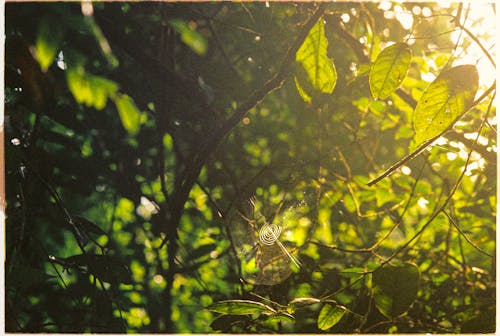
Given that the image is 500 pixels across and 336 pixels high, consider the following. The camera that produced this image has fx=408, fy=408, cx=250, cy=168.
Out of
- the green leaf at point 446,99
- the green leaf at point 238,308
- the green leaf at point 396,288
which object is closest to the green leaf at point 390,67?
the green leaf at point 446,99

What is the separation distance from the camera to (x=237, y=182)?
2.64ft

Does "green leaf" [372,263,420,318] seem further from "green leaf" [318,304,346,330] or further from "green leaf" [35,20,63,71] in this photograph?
"green leaf" [35,20,63,71]

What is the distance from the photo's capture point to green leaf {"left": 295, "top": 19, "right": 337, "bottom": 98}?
65 cm

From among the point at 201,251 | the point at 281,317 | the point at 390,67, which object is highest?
the point at 390,67

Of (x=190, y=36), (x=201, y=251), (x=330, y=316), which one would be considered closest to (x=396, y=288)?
(x=330, y=316)

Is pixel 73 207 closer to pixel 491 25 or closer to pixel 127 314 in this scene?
pixel 127 314

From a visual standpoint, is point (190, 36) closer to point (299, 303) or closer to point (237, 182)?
point (237, 182)

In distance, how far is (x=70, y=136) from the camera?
782mm

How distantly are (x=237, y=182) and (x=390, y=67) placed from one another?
0.35 meters

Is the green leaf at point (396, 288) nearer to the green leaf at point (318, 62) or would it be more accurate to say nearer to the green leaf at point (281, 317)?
the green leaf at point (281, 317)

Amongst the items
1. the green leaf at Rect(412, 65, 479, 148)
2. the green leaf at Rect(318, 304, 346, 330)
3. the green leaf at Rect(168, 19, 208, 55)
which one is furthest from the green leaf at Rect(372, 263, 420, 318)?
the green leaf at Rect(168, 19, 208, 55)

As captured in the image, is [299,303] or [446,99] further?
[299,303]

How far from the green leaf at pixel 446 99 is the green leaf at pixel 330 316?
0.35 meters

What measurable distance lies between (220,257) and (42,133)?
411 mm
